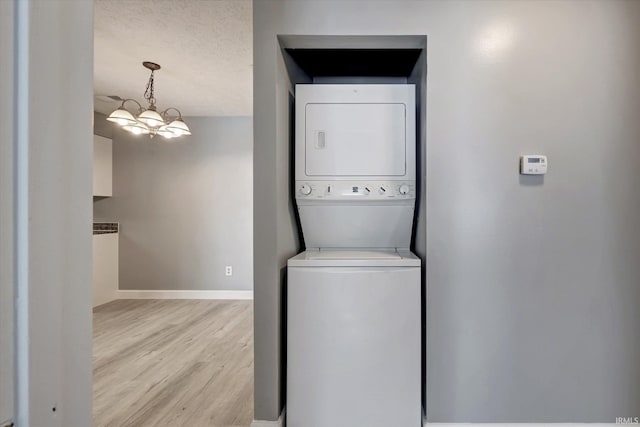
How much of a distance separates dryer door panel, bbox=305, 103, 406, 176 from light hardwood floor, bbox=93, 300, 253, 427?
149cm

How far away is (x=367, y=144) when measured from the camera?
1844mm

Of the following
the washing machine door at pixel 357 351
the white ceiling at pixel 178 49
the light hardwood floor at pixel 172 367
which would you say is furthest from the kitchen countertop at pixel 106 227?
the washing machine door at pixel 357 351

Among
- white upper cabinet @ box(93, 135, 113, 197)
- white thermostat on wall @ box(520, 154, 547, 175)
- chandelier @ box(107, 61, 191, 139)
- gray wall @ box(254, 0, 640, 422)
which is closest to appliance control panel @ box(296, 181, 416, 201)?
gray wall @ box(254, 0, 640, 422)

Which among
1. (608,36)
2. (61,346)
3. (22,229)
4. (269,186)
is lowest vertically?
(61,346)

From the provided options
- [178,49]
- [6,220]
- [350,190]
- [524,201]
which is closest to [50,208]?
[6,220]

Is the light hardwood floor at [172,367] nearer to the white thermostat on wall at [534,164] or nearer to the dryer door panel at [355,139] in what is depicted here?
the dryer door panel at [355,139]

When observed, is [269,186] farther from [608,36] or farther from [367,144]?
[608,36]

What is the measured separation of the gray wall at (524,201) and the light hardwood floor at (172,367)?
0.55 metres

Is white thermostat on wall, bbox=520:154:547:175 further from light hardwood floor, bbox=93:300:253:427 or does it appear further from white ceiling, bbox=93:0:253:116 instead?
light hardwood floor, bbox=93:300:253:427

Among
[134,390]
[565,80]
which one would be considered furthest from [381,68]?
[134,390]

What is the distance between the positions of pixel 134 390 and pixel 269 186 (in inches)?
65.0

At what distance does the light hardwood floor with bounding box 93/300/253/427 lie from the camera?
1.88 metres

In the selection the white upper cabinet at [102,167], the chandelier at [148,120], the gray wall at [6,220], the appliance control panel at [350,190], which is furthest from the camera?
the white upper cabinet at [102,167]

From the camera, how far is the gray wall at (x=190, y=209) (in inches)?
173
